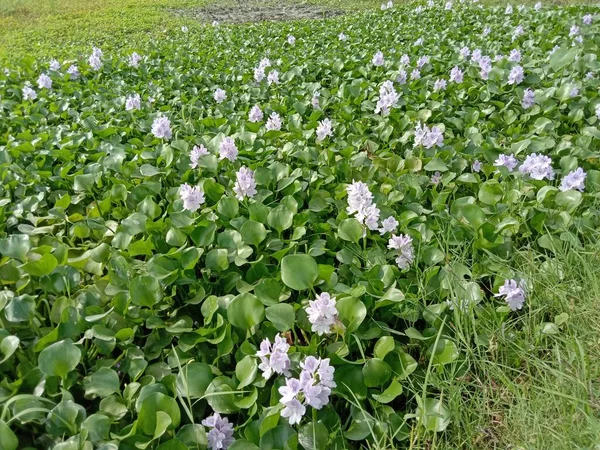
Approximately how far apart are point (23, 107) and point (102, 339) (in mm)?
2813

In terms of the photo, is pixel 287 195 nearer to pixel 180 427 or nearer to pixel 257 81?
pixel 180 427

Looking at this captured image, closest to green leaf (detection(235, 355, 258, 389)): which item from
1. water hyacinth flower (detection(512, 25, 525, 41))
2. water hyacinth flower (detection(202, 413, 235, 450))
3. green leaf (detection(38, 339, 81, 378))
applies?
water hyacinth flower (detection(202, 413, 235, 450))

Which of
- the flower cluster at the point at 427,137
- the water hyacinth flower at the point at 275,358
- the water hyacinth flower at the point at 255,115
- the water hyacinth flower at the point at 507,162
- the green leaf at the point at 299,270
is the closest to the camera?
the water hyacinth flower at the point at 275,358

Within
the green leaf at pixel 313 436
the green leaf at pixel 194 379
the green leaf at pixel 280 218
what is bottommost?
the green leaf at pixel 313 436

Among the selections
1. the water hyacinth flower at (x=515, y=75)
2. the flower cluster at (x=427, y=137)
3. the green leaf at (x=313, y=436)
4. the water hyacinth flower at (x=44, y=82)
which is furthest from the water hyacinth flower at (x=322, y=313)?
the water hyacinth flower at (x=44, y=82)

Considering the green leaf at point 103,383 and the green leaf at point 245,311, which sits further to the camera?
the green leaf at point 245,311

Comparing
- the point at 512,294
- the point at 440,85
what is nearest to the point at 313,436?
the point at 512,294

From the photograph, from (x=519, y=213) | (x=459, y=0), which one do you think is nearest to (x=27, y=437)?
(x=519, y=213)

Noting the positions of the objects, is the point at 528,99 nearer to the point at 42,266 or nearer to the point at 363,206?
the point at 363,206

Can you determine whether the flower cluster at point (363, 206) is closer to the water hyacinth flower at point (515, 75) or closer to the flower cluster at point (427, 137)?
the flower cluster at point (427, 137)

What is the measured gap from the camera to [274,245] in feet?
6.86

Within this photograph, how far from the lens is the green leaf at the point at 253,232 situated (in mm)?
2043

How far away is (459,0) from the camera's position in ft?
27.7

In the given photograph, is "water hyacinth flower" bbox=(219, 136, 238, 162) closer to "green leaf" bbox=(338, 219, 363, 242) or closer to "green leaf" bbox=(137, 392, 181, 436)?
"green leaf" bbox=(338, 219, 363, 242)
